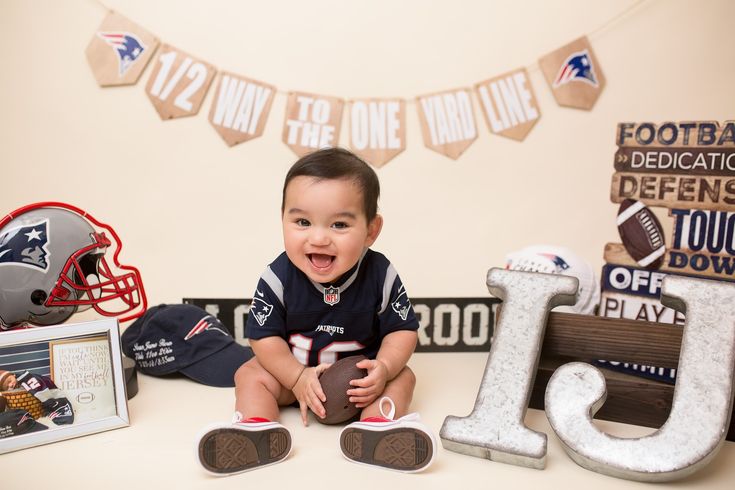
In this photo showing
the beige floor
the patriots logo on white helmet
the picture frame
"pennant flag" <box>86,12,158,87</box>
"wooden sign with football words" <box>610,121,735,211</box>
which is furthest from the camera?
"pennant flag" <box>86,12,158,87</box>

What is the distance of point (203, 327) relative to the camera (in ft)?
4.66

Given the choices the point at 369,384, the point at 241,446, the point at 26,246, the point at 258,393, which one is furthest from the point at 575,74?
the point at 26,246

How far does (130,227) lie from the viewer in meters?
1.68

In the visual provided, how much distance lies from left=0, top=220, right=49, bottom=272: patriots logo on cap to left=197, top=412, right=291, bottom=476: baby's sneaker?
49 cm

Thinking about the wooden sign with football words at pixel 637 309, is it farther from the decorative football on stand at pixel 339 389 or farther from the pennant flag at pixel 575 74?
the decorative football on stand at pixel 339 389

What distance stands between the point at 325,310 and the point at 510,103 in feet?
2.75

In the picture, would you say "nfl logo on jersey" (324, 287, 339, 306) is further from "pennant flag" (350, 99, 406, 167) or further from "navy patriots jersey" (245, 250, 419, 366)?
"pennant flag" (350, 99, 406, 167)

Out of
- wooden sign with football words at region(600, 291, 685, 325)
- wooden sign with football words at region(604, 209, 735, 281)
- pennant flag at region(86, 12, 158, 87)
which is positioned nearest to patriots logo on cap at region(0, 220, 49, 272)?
pennant flag at region(86, 12, 158, 87)

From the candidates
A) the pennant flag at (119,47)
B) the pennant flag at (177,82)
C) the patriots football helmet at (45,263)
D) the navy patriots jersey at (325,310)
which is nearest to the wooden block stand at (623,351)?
the navy patriots jersey at (325,310)

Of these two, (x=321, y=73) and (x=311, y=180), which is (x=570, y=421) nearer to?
(x=311, y=180)

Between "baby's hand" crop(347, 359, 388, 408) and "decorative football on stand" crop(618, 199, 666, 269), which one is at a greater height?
"decorative football on stand" crop(618, 199, 666, 269)

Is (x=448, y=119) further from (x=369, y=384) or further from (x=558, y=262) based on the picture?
(x=369, y=384)

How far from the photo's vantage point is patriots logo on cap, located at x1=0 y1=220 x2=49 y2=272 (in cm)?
110

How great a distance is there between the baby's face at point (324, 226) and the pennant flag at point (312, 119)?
0.56 meters
